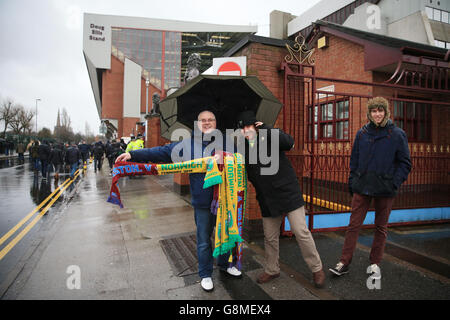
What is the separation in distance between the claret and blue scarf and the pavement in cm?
63

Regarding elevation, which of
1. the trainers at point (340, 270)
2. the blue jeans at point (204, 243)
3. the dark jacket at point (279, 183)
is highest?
the dark jacket at point (279, 183)

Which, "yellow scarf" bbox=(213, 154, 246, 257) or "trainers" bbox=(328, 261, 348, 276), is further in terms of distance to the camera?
"trainers" bbox=(328, 261, 348, 276)

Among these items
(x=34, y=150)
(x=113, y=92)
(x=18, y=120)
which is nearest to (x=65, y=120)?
(x=18, y=120)

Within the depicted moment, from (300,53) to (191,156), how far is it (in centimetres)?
284

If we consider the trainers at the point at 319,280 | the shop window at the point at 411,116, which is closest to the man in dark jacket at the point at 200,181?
the trainers at the point at 319,280

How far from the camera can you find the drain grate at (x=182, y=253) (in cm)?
332

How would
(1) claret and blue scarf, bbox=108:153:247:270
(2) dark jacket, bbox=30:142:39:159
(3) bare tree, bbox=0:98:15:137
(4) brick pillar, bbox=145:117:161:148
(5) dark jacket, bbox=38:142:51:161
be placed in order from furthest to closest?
(3) bare tree, bbox=0:98:15:137 < (4) brick pillar, bbox=145:117:161:148 < (2) dark jacket, bbox=30:142:39:159 < (5) dark jacket, bbox=38:142:51:161 < (1) claret and blue scarf, bbox=108:153:247:270

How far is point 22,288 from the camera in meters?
2.90

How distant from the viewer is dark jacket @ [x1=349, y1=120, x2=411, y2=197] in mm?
2939

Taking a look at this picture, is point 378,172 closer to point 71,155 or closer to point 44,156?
point 71,155

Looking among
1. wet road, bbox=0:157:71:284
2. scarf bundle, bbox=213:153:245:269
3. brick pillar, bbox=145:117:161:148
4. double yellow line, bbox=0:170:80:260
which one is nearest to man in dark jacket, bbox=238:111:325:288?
scarf bundle, bbox=213:153:245:269

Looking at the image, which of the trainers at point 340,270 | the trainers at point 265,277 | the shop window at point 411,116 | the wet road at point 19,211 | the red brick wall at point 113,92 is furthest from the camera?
the red brick wall at point 113,92

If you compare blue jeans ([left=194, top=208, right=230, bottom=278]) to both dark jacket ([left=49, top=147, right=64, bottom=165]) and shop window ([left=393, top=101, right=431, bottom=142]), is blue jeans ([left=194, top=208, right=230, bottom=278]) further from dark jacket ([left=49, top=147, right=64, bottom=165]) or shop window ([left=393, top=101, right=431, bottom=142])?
dark jacket ([left=49, top=147, right=64, bottom=165])

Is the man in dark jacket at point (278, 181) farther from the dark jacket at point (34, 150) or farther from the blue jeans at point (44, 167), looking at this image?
the dark jacket at point (34, 150)
